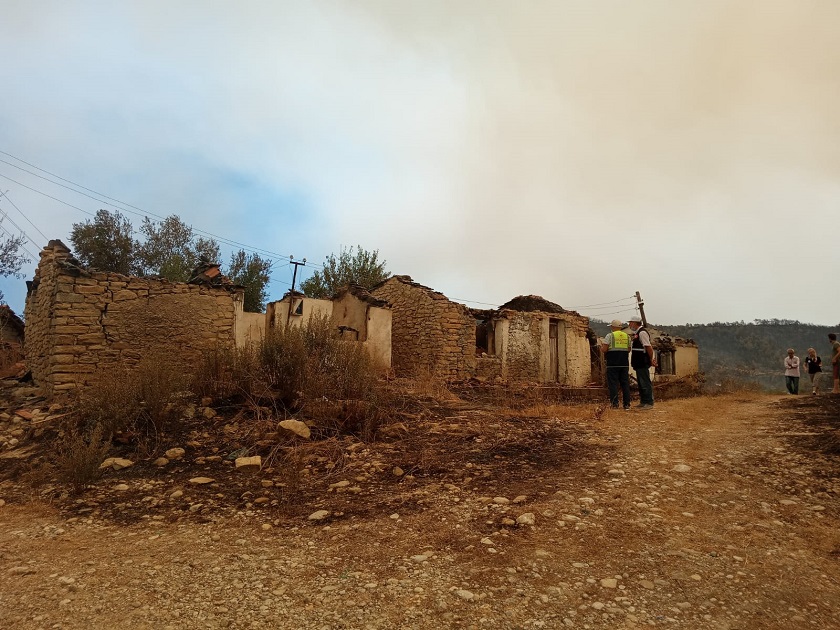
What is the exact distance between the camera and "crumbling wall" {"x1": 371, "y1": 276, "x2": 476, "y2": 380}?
14.8 metres

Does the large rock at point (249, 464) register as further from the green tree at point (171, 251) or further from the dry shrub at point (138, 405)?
the green tree at point (171, 251)

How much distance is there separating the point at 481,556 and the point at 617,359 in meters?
6.67

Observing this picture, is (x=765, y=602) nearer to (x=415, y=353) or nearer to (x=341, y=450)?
(x=341, y=450)

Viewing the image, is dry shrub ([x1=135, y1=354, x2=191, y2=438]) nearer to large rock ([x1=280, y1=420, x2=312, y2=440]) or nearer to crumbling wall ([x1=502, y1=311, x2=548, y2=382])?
large rock ([x1=280, y1=420, x2=312, y2=440])

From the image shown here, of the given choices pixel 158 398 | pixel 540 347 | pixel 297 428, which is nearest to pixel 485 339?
pixel 540 347

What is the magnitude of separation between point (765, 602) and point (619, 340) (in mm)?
→ 6557

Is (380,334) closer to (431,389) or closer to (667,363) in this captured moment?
(431,389)

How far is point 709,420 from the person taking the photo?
733 centimetres

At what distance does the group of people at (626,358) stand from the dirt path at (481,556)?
403 centimetres

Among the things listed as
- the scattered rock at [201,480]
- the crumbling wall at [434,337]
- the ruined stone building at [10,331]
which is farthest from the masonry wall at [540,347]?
the ruined stone building at [10,331]

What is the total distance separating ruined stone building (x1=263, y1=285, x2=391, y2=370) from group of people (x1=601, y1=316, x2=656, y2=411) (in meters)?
7.00

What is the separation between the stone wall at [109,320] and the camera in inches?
301

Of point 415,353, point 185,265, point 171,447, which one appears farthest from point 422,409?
point 185,265

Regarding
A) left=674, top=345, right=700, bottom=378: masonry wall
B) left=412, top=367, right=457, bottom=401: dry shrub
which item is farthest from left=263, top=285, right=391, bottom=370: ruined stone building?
left=674, top=345, right=700, bottom=378: masonry wall
